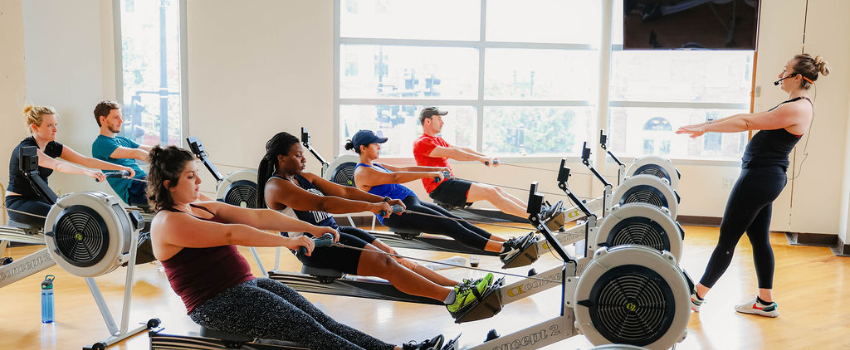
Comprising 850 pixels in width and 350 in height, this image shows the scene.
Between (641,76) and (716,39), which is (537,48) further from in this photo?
(716,39)

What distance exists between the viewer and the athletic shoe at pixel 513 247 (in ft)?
13.1

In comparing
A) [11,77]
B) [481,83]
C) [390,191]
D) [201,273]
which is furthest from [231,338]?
[481,83]

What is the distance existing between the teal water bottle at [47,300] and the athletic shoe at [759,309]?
3513mm

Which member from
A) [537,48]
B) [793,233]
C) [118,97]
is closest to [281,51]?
[118,97]

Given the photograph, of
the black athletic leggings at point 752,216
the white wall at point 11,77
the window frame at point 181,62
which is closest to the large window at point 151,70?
the window frame at point 181,62

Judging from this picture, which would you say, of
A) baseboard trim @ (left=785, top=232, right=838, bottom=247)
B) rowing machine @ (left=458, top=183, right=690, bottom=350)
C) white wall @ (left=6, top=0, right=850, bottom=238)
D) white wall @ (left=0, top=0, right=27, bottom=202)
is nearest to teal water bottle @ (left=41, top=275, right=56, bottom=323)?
white wall @ (left=0, top=0, right=27, bottom=202)

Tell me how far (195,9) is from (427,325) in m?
3.27

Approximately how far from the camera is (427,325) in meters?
3.61

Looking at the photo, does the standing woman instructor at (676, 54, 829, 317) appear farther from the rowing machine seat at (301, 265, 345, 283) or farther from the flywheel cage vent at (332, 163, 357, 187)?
the flywheel cage vent at (332, 163, 357, 187)

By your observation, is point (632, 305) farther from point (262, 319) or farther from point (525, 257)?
point (525, 257)

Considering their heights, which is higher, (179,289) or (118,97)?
(118,97)

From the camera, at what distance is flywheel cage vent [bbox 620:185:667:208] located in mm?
4191

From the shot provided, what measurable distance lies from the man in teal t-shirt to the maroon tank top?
7.48 feet

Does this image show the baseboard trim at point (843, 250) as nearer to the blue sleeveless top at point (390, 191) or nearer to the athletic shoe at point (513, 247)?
the athletic shoe at point (513, 247)
